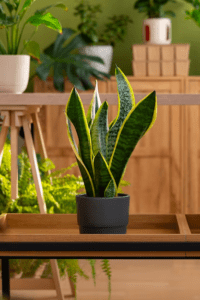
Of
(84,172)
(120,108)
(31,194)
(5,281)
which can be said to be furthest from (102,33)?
(5,281)

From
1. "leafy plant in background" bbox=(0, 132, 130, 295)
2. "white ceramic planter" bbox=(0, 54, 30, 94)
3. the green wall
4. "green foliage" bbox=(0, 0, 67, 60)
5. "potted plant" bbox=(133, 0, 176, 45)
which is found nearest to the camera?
"green foliage" bbox=(0, 0, 67, 60)

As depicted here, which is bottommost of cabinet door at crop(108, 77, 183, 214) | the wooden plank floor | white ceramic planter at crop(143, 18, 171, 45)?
the wooden plank floor

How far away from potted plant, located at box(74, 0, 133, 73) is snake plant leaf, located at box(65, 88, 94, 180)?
2.59m

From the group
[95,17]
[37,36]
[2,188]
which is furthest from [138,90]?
[2,188]

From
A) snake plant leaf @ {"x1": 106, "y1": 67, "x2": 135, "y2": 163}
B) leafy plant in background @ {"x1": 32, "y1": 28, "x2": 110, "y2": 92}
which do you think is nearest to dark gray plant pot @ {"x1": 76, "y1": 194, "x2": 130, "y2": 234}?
snake plant leaf @ {"x1": 106, "y1": 67, "x2": 135, "y2": 163}

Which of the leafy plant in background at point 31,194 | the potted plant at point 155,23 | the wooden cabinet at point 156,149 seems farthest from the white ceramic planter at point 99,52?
the leafy plant in background at point 31,194

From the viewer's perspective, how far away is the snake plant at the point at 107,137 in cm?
103

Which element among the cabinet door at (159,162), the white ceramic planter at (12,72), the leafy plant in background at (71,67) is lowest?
the cabinet door at (159,162)

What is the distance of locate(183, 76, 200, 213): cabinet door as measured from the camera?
362 cm

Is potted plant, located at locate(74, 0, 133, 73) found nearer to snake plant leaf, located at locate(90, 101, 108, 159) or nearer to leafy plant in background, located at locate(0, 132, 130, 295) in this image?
leafy plant in background, located at locate(0, 132, 130, 295)

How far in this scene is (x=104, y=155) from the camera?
1119mm

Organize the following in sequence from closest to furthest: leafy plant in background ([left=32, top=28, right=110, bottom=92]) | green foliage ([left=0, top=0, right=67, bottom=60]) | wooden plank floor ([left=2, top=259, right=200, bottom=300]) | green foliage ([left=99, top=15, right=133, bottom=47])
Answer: green foliage ([left=0, top=0, right=67, bottom=60])
wooden plank floor ([left=2, top=259, right=200, bottom=300])
leafy plant in background ([left=32, top=28, right=110, bottom=92])
green foliage ([left=99, top=15, right=133, bottom=47])

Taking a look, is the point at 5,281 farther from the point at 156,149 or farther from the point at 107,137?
the point at 156,149

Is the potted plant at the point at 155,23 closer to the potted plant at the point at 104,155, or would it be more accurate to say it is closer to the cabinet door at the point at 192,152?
the cabinet door at the point at 192,152
